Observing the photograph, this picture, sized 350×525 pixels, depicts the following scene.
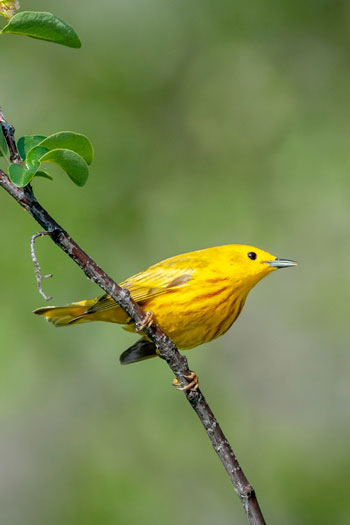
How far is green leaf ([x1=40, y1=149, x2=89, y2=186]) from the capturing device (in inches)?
69.1

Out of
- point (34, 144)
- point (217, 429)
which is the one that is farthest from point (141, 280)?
point (34, 144)

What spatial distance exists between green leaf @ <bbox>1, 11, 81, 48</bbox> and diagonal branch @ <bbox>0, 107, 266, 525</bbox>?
23 centimetres

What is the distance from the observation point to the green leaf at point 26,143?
6.35ft

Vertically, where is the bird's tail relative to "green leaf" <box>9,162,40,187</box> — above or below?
above

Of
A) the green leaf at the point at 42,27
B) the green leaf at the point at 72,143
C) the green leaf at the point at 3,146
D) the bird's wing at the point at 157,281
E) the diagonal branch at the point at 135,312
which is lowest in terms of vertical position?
the diagonal branch at the point at 135,312

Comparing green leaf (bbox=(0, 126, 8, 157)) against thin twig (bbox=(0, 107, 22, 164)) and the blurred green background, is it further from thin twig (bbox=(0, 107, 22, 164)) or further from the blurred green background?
the blurred green background

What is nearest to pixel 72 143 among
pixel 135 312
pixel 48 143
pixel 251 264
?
pixel 48 143

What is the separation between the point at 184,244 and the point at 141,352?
7.50ft

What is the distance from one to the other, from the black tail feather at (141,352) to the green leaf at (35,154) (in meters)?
1.84

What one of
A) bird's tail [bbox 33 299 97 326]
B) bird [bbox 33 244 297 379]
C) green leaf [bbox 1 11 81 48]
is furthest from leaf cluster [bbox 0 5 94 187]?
bird's tail [bbox 33 299 97 326]

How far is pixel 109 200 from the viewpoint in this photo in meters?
5.32

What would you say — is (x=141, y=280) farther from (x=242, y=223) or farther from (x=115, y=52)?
(x=115, y=52)

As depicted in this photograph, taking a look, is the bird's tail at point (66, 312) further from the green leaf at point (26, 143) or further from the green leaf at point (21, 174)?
the green leaf at point (21, 174)

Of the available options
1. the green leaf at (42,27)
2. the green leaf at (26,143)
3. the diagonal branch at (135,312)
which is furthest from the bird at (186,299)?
the green leaf at (42,27)
